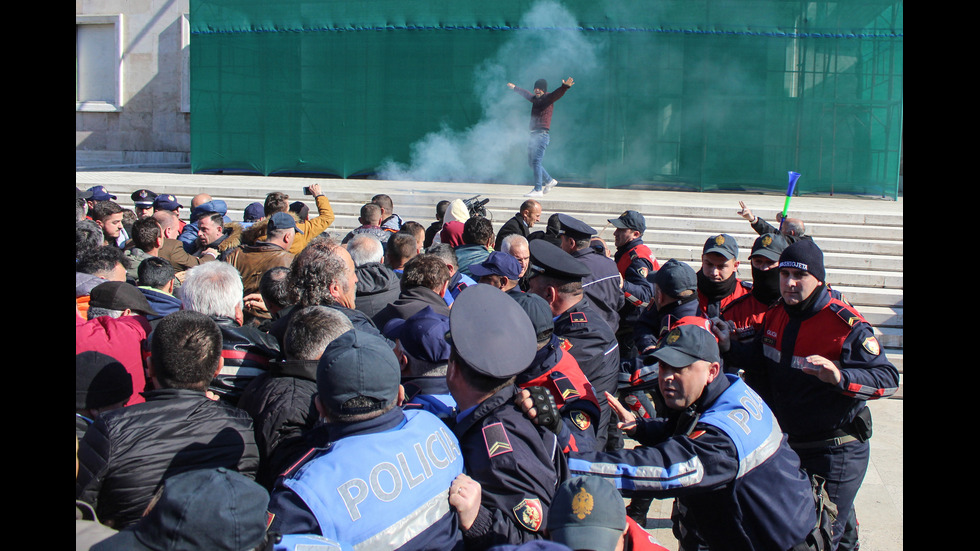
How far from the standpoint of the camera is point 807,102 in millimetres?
14250

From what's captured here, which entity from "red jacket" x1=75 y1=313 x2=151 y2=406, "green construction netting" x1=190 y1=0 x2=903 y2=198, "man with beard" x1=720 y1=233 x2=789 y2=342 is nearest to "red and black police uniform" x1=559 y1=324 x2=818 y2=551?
"red jacket" x1=75 y1=313 x2=151 y2=406

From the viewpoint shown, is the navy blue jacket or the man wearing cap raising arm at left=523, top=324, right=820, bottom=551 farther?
the man wearing cap raising arm at left=523, top=324, right=820, bottom=551


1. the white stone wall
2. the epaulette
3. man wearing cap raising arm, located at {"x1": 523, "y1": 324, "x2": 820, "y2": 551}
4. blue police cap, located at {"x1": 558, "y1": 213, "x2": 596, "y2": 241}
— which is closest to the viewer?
man wearing cap raising arm, located at {"x1": 523, "y1": 324, "x2": 820, "y2": 551}

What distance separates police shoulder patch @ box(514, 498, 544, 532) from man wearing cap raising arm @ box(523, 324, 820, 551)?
0.93 ft

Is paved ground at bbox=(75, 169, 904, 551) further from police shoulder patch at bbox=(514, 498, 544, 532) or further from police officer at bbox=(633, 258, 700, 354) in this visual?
police shoulder patch at bbox=(514, 498, 544, 532)

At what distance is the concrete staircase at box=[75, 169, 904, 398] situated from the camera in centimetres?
907

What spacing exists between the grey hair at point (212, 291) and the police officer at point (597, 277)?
2.14m

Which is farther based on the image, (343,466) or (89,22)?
(89,22)

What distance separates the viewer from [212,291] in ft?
11.5

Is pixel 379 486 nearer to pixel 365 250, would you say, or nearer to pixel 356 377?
pixel 356 377

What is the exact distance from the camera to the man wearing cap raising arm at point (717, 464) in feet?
8.13

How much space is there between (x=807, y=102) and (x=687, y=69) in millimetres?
2352

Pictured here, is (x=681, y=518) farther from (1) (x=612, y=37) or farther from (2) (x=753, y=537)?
(1) (x=612, y=37)
